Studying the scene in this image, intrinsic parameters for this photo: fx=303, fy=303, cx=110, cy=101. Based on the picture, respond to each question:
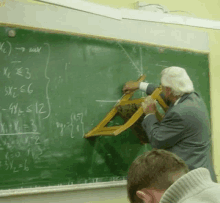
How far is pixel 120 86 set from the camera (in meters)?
2.57

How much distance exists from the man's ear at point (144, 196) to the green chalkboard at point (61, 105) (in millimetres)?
1387

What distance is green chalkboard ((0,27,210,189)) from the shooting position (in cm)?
216

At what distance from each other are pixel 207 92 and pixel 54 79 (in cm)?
157

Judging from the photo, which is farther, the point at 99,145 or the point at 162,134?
the point at 99,145

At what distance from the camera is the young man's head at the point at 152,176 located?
990 millimetres

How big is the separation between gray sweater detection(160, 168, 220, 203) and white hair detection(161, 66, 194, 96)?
1.42m

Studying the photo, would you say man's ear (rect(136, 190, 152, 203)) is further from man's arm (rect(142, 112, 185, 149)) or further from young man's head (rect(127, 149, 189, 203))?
man's arm (rect(142, 112, 185, 149))

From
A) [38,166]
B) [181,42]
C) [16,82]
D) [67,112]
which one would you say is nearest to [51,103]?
[67,112]

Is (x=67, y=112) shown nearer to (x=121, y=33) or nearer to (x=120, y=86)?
(x=120, y=86)

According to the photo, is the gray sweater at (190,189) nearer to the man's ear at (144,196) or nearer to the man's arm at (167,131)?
the man's ear at (144,196)

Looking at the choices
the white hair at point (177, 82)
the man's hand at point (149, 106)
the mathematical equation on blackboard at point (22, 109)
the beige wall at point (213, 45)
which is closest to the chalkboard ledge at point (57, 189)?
the mathematical equation on blackboard at point (22, 109)

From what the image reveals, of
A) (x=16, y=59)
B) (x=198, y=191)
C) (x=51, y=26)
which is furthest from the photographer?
(x=51, y=26)

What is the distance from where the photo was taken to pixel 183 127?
2041mm

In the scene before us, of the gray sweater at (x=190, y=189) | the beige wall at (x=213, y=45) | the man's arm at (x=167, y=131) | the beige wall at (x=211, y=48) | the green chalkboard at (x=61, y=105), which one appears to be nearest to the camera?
the gray sweater at (x=190, y=189)
